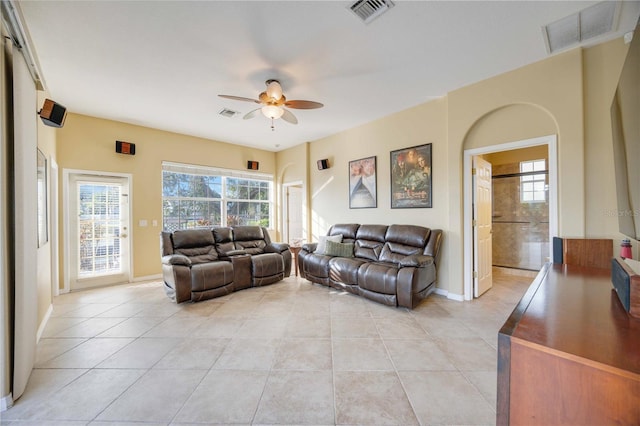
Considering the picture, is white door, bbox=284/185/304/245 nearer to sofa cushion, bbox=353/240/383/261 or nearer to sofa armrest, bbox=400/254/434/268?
sofa cushion, bbox=353/240/383/261

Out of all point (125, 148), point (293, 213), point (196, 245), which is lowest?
point (196, 245)

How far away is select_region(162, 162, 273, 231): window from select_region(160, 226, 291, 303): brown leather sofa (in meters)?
1.25

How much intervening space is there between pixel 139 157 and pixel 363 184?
4160 millimetres

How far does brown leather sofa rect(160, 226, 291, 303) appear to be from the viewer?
11.1ft

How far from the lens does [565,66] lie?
102 inches

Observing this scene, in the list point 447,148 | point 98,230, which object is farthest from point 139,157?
point 447,148

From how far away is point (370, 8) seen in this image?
198 centimetres

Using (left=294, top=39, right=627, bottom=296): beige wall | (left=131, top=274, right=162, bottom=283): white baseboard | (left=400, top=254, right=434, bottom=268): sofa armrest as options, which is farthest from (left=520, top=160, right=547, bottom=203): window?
(left=131, top=274, right=162, bottom=283): white baseboard

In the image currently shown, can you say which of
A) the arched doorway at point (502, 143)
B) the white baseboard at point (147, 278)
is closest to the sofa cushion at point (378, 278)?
the arched doorway at point (502, 143)

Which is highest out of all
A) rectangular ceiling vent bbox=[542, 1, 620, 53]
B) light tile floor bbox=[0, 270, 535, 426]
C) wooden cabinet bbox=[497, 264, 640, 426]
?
rectangular ceiling vent bbox=[542, 1, 620, 53]

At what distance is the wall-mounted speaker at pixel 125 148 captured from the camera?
4316 mm

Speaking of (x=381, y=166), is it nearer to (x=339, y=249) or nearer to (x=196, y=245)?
(x=339, y=249)

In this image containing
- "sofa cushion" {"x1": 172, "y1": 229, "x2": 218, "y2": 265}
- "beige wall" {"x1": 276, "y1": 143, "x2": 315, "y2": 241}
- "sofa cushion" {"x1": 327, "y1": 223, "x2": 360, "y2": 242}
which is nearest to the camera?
"sofa cushion" {"x1": 172, "y1": 229, "x2": 218, "y2": 265}

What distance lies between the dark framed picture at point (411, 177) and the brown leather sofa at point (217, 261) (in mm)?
2212
